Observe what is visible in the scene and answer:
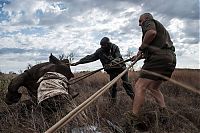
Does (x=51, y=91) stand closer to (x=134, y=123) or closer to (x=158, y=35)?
(x=134, y=123)

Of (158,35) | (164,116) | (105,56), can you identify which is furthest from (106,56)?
(164,116)

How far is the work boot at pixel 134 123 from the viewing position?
5.07 m

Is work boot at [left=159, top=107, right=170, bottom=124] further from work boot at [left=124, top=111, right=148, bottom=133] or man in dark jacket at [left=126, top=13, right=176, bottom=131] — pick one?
work boot at [left=124, top=111, right=148, bottom=133]

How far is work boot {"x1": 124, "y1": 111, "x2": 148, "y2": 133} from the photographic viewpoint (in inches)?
200

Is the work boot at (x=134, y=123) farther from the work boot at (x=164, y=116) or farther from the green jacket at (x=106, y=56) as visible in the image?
the green jacket at (x=106, y=56)

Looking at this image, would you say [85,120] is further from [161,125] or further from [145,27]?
[145,27]

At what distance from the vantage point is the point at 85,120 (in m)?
4.38

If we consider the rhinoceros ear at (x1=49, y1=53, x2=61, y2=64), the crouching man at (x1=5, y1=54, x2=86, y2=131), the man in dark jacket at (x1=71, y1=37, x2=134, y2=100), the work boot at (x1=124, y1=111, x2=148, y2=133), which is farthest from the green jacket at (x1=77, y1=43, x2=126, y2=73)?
the work boot at (x1=124, y1=111, x2=148, y2=133)

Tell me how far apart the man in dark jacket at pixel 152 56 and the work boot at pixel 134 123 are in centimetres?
Answer: 4

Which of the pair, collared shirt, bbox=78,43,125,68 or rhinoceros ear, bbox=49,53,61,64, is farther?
collared shirt, bbox=78,43,125,68

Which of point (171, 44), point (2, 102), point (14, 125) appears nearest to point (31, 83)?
point (2, 102)

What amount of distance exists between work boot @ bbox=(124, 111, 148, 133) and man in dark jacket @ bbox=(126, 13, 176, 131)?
43 mm

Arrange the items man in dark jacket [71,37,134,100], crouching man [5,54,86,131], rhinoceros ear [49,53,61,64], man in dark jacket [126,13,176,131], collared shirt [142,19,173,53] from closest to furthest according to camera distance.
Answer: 1. crouching man [5,54,86,131]
2. man in dark jacket [126,13,176,131]
3. collared shirt [142,19,173,53]
4. rhinoceros ear [49,53,61,64]
5. man in dark jacket [71,37,134,100]

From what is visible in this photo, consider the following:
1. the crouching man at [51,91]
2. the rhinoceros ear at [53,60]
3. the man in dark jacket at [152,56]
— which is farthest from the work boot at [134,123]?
the rhinoceros ear at [53,60]
